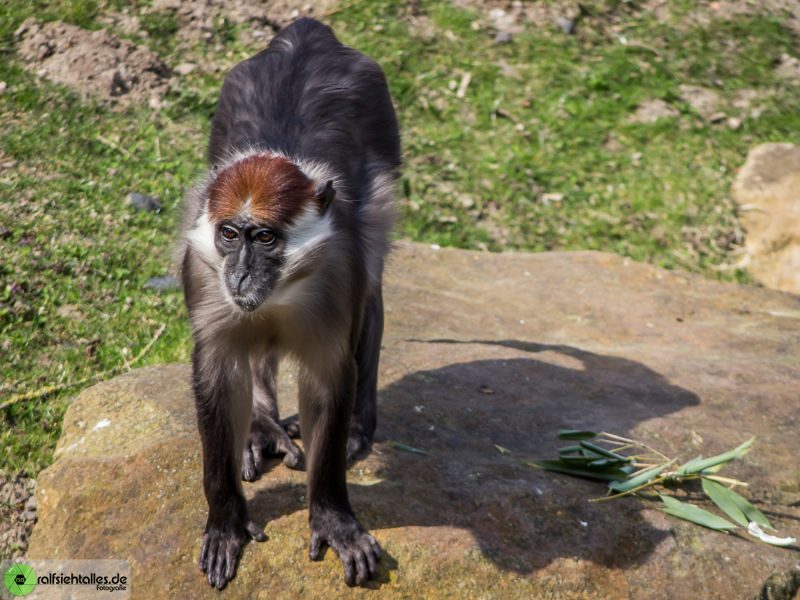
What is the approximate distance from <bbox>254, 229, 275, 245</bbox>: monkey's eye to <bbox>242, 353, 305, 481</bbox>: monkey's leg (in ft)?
2.14

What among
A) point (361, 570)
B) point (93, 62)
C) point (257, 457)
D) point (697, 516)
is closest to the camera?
point (361, 570)

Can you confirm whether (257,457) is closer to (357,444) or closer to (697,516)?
(357,444)

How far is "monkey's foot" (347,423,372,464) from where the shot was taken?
4516 mm

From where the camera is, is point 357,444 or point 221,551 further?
point 357,444

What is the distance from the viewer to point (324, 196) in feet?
12.4

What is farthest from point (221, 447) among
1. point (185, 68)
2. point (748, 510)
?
point (185, 68)

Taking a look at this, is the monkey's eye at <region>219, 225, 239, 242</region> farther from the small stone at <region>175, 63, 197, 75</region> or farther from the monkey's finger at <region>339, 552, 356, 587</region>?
the small stone at <region>175, 63, 197, 75</region>

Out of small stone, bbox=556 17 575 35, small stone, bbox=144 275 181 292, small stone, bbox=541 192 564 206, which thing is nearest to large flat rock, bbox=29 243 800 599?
small stone, bbox=144 275 181 292

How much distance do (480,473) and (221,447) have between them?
3.93 ft

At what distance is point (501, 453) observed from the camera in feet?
15.5

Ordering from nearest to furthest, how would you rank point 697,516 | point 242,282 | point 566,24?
1. point 242,282
2. point 697,516
3. point 566,24

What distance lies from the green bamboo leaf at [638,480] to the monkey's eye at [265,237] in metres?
1.91

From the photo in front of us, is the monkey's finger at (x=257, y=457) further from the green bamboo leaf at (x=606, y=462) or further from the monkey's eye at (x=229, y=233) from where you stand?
the green bamboo leaf at (x=606, y=462)

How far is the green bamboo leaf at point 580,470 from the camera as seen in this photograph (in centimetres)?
447
